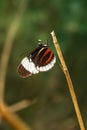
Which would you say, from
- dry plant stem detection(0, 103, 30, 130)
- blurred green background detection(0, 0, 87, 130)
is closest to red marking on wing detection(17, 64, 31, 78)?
dry plant stem detection(0, 103, 30, 130)

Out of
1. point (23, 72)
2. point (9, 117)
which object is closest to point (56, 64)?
point (9, 117)

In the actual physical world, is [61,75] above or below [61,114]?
above

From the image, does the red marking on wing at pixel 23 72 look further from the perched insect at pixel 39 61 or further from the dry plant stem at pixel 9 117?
the dry plant stem at pixel 9 117

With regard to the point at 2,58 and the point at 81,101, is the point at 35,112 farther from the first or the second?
the point at 2,58

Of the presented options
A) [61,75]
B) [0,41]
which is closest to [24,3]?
[0,41]

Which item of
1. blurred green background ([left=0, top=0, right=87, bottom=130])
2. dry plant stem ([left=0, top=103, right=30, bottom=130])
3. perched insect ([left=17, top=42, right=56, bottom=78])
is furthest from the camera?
blurred green background ([left=0, top=0, right=87, bottom=130])

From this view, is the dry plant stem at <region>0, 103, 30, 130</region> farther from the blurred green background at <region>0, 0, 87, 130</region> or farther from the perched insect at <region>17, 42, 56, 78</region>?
the perched insect at <region>17, 42, 56, 78</region>
